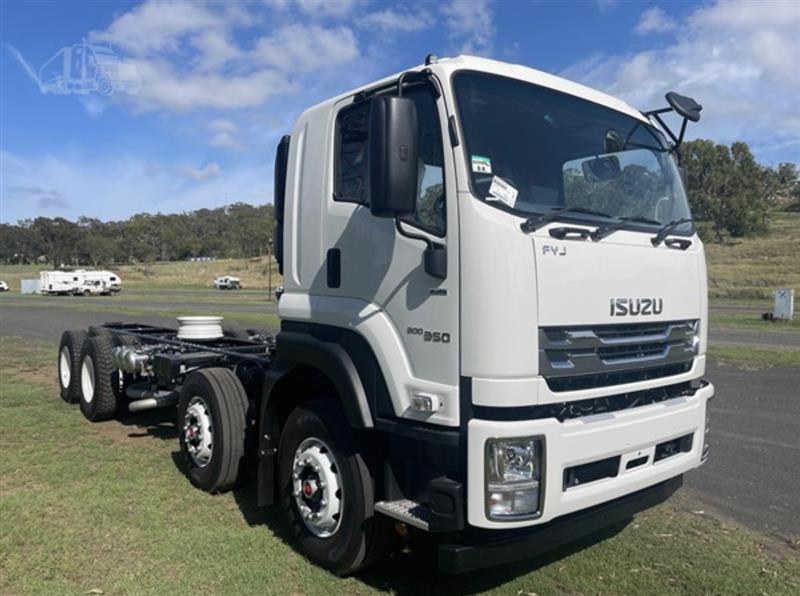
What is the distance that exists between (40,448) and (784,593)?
6.54 meters

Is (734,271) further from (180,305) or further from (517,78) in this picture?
(517,78)

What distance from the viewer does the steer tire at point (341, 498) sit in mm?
3682

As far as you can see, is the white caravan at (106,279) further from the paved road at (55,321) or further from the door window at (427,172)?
the door window at (427,172)

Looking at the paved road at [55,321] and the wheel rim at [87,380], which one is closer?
the wheel rim at [87,380]

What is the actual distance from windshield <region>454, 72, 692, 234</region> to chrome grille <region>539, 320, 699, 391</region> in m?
0.60

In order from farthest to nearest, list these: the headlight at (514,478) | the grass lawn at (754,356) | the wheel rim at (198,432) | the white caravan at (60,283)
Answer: the white caravan at (60,283) → the grass lawn at (754,356) → the wheel rim at (198,432) → the headlight at (514,478)

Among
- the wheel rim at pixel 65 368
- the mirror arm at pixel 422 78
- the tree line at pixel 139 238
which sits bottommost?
the wheel rim at pixel 65 368

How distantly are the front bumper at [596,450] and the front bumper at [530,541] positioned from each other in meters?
0.12

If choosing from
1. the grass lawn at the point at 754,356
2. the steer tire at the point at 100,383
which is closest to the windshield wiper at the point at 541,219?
the steer tire at the point at 100,383

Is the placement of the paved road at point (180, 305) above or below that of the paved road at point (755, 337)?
above

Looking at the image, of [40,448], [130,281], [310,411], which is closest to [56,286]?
[130,281]

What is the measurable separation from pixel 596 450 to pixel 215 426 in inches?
120

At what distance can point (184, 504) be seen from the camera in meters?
5.12

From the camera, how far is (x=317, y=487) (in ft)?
13.1
